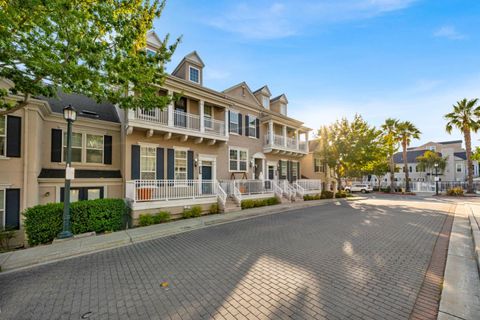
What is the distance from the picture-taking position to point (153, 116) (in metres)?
11.0

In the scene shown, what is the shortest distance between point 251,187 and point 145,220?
735cm

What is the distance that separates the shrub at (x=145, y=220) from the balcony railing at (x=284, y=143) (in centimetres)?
1085

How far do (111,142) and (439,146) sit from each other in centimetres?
6485

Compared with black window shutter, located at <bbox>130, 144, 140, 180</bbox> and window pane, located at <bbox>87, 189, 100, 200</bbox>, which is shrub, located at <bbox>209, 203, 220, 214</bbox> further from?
window pane, located at <bbox>87, 189, 100, 200</bbox>

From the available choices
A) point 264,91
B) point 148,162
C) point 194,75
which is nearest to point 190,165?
point 148,162

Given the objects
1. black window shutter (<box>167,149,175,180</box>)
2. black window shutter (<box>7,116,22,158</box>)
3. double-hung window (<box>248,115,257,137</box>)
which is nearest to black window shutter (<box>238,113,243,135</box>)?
double-hung window (<box>248,115,257,137</box>)

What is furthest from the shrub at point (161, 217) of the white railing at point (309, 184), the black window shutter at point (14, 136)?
the white railing at point (309, 184)

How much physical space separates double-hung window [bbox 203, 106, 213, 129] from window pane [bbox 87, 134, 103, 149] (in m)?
6.28

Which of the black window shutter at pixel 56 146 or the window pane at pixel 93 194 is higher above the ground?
the black window shutter at pixel 56 146

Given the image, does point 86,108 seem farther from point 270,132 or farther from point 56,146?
point 270,132

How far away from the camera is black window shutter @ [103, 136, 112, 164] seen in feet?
39.0

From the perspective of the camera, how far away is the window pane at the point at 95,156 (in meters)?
11.6

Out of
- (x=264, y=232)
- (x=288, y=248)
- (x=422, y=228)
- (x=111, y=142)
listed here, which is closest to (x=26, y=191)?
(x=111, y=142)

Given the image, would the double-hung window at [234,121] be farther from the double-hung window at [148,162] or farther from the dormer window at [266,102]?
the double-hung window at [148,162]
